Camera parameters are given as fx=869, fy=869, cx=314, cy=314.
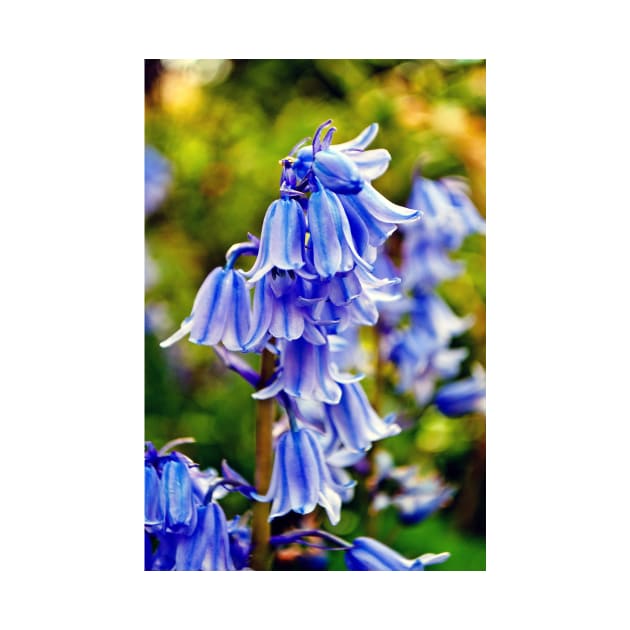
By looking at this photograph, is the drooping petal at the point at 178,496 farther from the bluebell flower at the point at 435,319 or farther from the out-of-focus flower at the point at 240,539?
the bluebell flower at the point at 435,319

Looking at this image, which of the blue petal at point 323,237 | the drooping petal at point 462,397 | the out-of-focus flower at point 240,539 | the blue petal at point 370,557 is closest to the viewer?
the blue petal at point 323,237

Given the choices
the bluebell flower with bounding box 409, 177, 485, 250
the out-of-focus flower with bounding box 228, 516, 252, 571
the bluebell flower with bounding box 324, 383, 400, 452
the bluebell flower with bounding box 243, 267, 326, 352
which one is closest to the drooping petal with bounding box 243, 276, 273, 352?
the bluebell flower with bounding box 243, 267, 326, 352

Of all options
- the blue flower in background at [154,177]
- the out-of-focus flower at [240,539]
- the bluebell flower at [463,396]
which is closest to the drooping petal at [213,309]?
the out-of-focus flower at [240,539]

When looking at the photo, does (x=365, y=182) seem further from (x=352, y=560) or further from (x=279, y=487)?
(x=352, y=560)

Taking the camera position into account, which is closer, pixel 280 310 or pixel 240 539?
pixel 280 310

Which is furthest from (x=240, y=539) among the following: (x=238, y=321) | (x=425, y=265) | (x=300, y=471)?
(x=425, y=265)

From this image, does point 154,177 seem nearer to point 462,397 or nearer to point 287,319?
point 287,319

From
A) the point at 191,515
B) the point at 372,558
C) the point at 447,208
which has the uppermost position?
the point at 447,208
